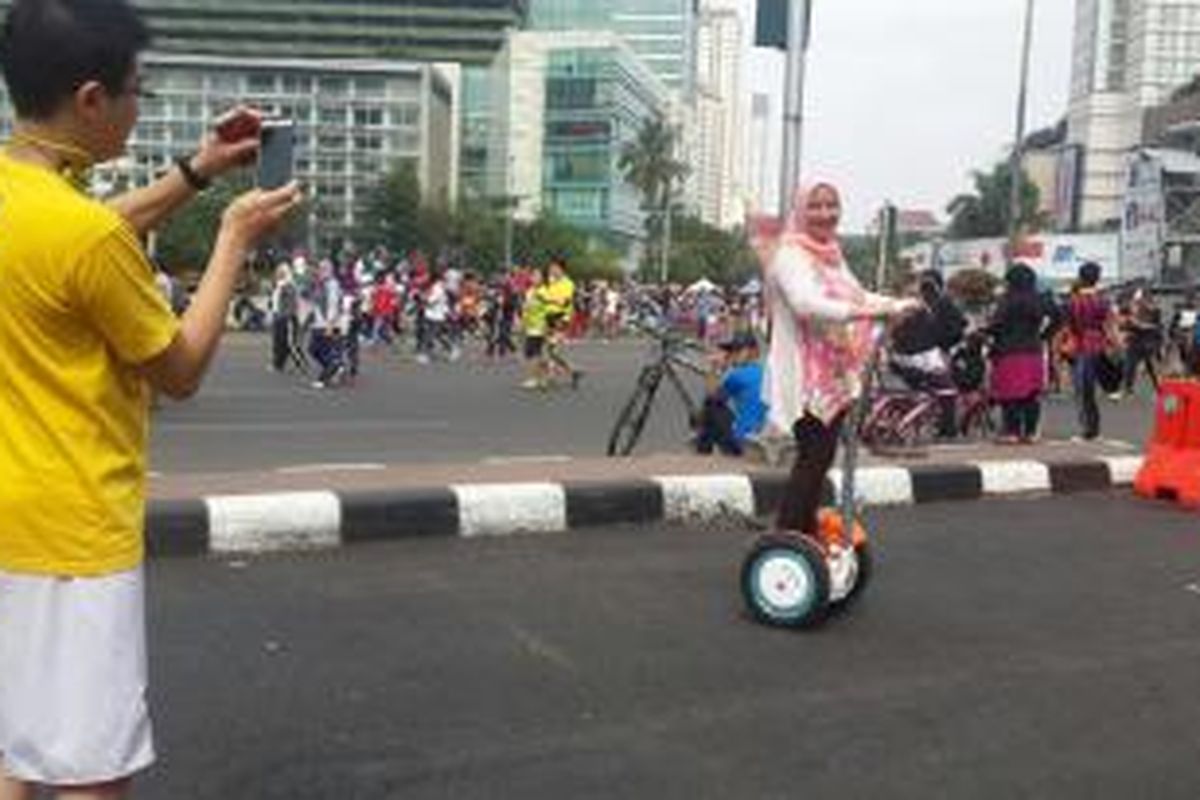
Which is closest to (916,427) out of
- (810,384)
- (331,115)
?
(810,384)

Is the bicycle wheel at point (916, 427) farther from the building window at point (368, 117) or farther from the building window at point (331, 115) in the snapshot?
the building window at point (368, 117)

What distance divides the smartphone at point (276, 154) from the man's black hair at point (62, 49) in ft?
0.94

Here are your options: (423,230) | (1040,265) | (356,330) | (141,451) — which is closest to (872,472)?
(141,451)

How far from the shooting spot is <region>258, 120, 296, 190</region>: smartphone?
123 inches

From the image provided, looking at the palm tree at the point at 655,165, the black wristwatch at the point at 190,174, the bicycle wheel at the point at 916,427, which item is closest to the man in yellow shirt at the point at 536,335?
the bicycle wheel at the point at 916,427

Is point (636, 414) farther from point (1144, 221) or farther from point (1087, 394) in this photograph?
point (1144, 221)

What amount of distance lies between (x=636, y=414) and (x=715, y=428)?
932mm

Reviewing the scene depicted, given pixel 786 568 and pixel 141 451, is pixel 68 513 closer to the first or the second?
pixel 141 451

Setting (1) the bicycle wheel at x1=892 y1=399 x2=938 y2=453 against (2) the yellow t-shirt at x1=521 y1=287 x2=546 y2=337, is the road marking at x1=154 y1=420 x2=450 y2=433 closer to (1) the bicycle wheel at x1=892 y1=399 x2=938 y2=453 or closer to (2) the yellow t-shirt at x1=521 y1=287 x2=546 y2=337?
(1) the bicycle wheel at x1=892 y1=399 x2=938 y2=453

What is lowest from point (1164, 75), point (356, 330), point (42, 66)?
point (356, 330)

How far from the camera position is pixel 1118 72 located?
11525 cm

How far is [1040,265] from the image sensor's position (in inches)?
1959

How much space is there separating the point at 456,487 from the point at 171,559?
58.9 inches

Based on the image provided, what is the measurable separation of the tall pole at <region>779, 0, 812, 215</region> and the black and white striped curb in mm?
2305
